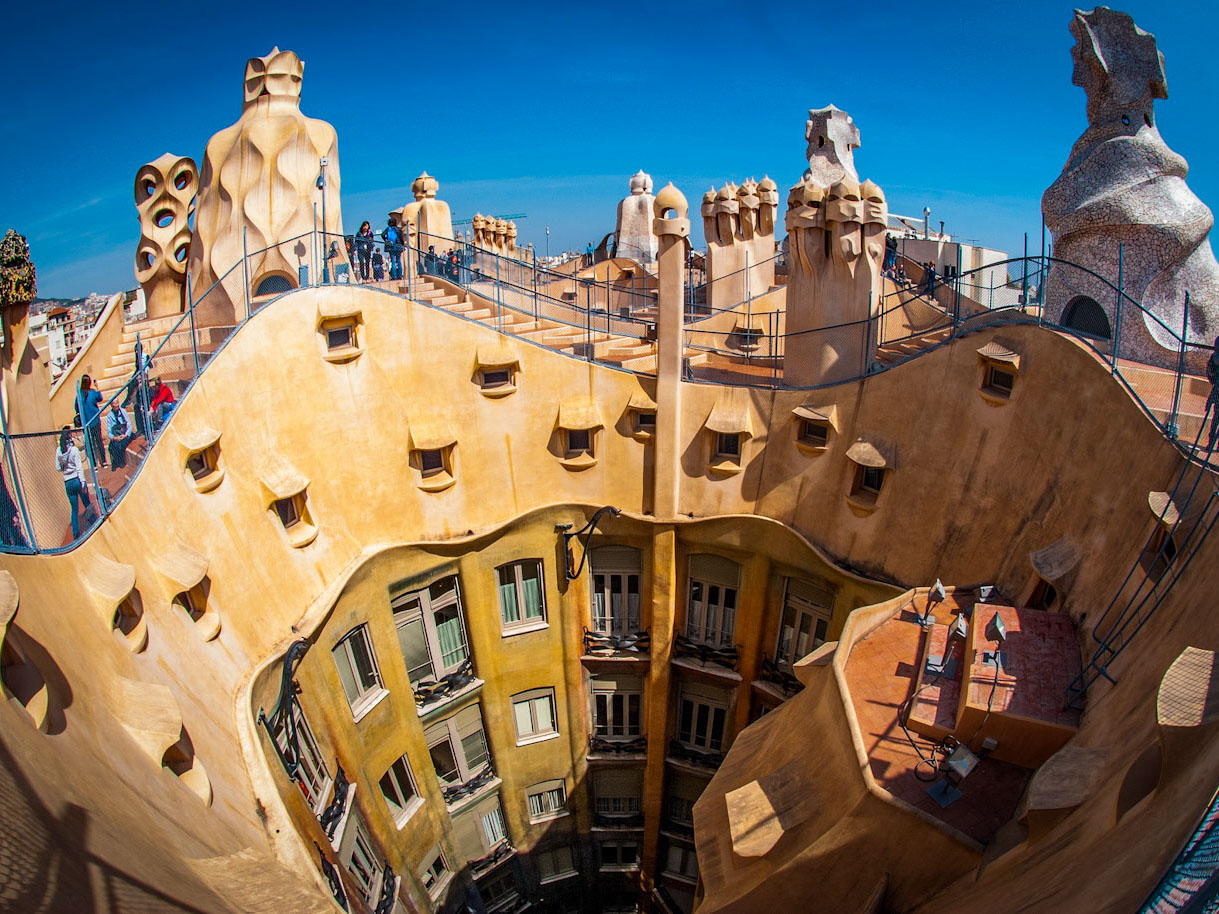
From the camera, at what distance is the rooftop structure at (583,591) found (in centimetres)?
868

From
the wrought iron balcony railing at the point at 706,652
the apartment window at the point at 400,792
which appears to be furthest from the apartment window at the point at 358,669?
the wrought iron balcony railing at the point at 706,652

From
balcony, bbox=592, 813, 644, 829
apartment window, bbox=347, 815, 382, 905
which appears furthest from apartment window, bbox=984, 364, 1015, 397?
balcony, bbox=592, 813, 644, 829

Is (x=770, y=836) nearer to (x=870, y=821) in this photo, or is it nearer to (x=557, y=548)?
(x=870, y=821)

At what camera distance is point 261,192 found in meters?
20.6

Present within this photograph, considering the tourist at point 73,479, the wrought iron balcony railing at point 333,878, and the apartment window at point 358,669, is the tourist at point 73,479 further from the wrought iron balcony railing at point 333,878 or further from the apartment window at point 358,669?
the apartment window at point 358,669

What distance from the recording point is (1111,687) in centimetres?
1000

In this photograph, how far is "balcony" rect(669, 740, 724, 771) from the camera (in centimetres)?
2136

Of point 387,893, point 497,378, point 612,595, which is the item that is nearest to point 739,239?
point 497,378

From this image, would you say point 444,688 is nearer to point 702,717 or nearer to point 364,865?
point 364,865

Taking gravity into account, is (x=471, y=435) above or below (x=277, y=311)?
below

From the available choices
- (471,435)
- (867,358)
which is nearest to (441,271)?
(471,435)

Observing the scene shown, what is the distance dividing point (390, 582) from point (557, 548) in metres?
4.22

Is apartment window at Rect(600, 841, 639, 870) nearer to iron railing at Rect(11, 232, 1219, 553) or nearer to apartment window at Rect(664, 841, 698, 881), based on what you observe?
apartment window at Rect(664, 841, 698, 881)

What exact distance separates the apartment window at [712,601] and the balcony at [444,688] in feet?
18.5
